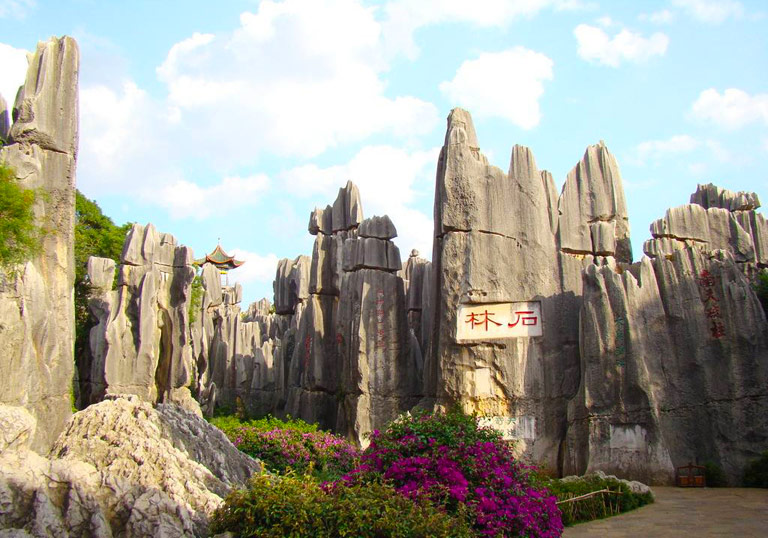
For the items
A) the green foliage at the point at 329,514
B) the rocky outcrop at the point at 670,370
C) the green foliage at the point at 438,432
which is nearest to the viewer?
the green foliage at the point at 329,514

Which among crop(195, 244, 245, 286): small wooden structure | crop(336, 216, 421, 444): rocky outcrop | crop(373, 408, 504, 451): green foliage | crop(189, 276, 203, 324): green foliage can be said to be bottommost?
crop(373, 408, 504, 451): green foliage

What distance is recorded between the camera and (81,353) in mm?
18625

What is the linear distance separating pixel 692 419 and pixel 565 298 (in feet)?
10.7

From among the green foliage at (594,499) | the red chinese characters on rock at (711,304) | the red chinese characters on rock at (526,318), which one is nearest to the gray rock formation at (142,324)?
the red chinese characters on rock at (526,318)

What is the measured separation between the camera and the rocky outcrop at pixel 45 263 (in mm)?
7797

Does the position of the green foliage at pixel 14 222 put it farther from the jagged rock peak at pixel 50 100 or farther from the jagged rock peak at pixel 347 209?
the jagged rock peak at pixel 347 209

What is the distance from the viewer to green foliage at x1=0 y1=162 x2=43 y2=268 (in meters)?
7.50

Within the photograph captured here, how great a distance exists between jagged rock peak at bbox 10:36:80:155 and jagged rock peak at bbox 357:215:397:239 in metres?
9.02

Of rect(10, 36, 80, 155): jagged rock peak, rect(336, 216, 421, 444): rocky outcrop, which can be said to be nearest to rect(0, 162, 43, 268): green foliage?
rect(10, 36, 80, 155): jagged rock peak

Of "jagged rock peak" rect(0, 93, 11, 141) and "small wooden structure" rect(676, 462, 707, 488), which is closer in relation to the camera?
"jagged rock peak" rect(0, 93, 11, 141)

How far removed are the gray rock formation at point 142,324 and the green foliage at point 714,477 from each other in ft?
39.3

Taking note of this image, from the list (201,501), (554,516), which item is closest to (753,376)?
(554,516)

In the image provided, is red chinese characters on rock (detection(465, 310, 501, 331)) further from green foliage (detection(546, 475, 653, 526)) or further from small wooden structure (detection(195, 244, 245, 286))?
small wooden structure (detection(195, 244, 245, 286))

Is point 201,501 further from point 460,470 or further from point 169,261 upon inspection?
point 169,261
